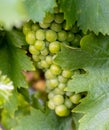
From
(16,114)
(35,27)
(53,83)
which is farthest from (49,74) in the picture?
(16,114)

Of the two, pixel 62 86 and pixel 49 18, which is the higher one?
pixel 49 18

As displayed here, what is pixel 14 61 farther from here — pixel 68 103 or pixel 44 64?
pixel 68 103

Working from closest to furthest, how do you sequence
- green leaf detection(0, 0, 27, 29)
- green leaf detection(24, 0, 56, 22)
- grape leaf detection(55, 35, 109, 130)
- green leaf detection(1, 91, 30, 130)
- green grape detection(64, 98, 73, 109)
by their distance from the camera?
green leaf detection(0, 0, 27, 29) → green leaf detection(24, 0, 56, 22) → grape leaf detection(55, 35, 109, 130) → green grape detection(64, 98, 73, 109) → green leaf detection(1, 91, 30, 130)

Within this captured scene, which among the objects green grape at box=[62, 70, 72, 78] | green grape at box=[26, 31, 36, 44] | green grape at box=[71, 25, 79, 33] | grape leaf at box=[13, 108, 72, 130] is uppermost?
green grape at box=[71, 25, 79, 33]

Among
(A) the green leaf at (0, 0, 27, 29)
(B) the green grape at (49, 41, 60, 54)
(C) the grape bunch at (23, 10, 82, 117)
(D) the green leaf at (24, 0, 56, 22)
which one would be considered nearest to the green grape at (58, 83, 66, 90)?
(C) the grape bunch at (23, 10, 82, 117)

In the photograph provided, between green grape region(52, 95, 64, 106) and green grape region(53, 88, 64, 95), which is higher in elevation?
green grape region(53, 88, 64, 95)

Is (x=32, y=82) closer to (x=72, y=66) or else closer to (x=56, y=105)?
(x=56, y=105)

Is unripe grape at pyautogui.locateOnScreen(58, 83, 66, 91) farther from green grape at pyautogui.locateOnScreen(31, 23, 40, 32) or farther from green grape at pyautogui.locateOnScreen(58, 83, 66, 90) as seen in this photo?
green grape at pyautogui.locateOnScreen(31, 23, 40, 32)
